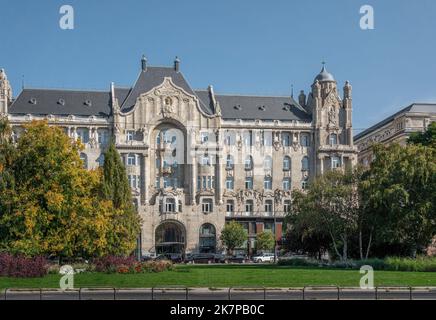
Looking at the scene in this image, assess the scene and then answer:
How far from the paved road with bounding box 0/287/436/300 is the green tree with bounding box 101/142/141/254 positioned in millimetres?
25919

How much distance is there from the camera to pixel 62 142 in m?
59.9

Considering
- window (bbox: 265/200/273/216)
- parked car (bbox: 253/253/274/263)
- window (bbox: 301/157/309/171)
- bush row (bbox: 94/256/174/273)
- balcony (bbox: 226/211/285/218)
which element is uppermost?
window (bbox: 301/157/309/171)

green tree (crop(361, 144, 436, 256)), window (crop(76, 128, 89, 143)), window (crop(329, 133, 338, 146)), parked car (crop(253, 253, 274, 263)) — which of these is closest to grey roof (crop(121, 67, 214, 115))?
window (crop(76, 128, 89, 143))

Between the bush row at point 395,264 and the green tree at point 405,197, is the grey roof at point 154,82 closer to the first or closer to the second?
the green tree at point 405,197

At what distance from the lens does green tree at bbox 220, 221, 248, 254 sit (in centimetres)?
11012

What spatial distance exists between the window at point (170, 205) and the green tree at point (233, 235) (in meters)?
8.55

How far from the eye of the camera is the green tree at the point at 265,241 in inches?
4328

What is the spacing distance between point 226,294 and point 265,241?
235ft

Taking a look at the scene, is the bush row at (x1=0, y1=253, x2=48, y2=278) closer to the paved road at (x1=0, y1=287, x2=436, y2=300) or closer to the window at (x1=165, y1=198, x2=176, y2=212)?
the paved road at (x1=0, y1=287, x2=436, y2=300)

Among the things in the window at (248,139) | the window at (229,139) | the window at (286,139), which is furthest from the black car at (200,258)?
the window at (286,139)

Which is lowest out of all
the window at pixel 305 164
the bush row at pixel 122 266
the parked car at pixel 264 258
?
the parked car at pixel 264 258

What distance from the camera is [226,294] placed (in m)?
38.7

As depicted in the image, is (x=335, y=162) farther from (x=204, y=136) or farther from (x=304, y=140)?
(x=204, y=136)

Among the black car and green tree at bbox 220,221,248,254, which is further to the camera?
green tree at bbox 220,221,248,254
